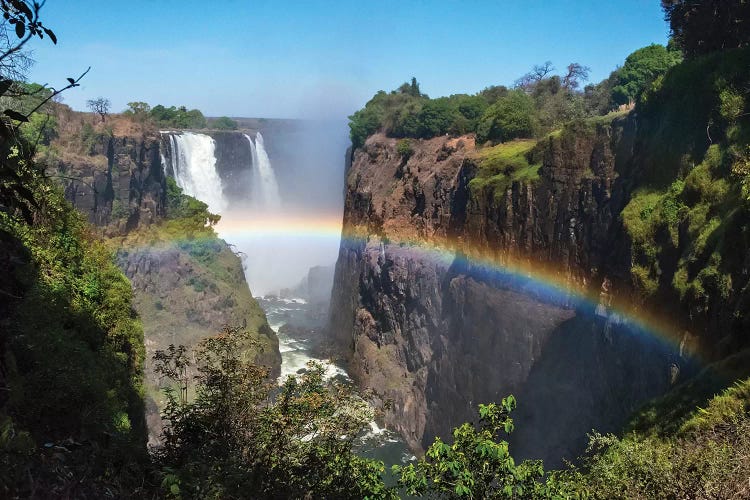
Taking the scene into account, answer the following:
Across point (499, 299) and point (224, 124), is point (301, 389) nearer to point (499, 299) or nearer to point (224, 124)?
A: point (499, 299)

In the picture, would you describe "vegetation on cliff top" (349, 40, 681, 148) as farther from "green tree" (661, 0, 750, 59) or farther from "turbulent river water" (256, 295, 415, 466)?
"turbulent river water" (256, 295, 415, 466)

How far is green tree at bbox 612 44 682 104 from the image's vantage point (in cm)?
4259

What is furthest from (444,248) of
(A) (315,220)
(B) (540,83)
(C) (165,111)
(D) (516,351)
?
(C) (165,111)

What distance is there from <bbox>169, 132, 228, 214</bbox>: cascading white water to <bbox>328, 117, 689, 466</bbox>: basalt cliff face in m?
18.0

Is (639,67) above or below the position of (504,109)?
above

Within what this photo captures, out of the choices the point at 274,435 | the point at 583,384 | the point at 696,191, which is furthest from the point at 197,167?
the point at 274,435

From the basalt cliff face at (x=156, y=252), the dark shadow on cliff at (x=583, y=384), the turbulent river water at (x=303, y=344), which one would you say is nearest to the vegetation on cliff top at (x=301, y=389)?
the dark shadow on cliff at (x=583, y=384)

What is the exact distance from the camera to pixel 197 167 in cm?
5425

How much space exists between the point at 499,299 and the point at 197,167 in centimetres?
3658

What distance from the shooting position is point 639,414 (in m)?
13.8

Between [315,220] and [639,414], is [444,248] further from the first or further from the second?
[315,220]

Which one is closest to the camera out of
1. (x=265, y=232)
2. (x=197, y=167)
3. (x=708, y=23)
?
(x=708, y=23)

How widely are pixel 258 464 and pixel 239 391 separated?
1507 mm

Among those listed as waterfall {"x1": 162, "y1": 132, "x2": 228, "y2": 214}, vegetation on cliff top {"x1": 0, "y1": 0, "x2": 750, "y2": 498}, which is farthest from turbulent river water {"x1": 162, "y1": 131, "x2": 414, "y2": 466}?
vegetation on cliff top {"x1": 0, "y1": 0, "x2": 750, "y2": 498}
